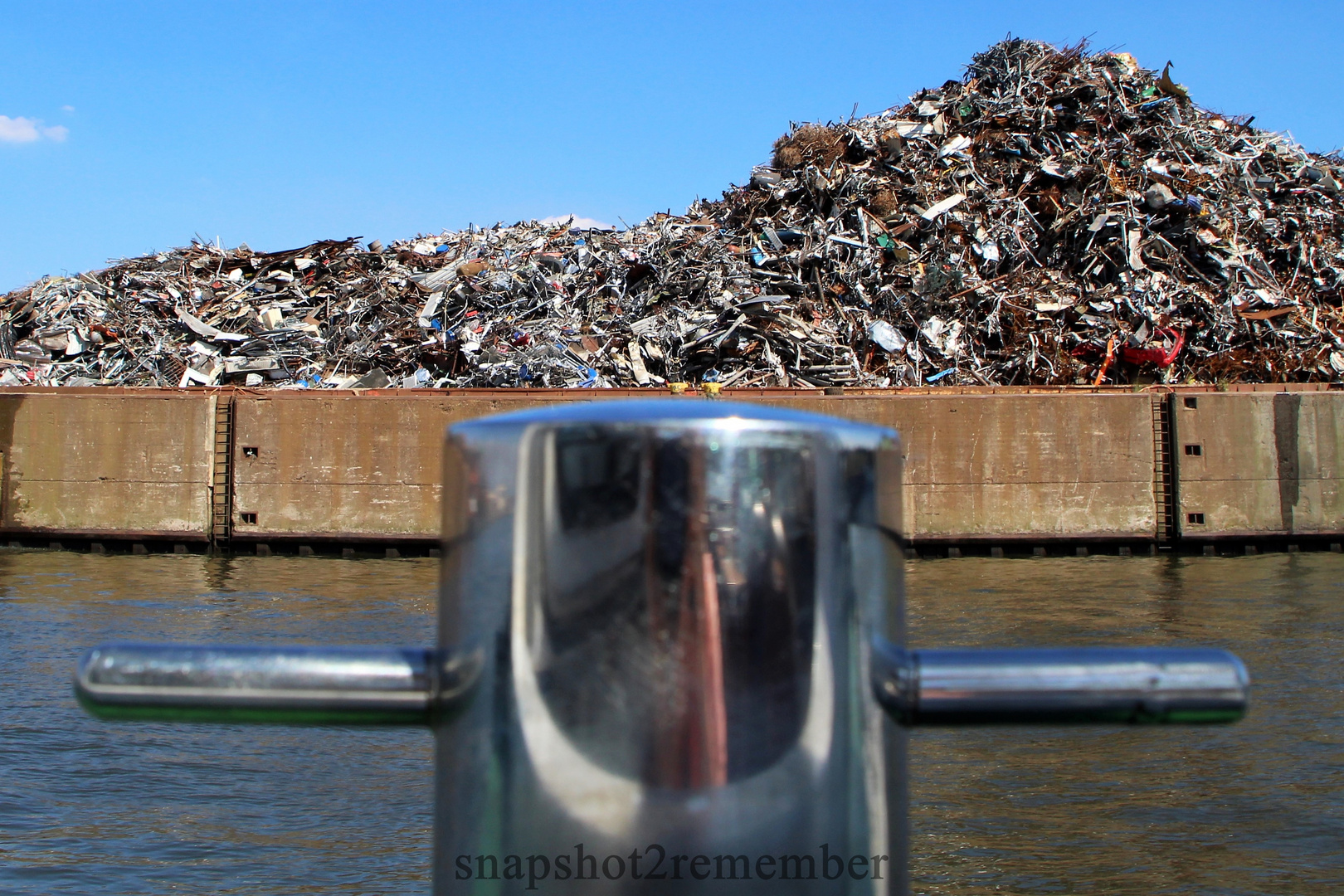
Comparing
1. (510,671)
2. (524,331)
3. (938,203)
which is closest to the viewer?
(510,671)

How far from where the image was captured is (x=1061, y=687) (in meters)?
0.65

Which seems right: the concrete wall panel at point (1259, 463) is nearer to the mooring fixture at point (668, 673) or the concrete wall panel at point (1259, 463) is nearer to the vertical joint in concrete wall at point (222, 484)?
the vertical joint in concrete wall at point (222, 484)

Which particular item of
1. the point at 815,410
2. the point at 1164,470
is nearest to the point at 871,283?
the point at 815,410

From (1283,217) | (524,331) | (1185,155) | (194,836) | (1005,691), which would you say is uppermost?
(1185,155)

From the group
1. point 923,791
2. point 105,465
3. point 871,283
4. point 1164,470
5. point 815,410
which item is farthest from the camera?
point 871,283

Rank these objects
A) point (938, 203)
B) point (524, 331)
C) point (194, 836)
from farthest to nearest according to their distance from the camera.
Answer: point (938, 203) < point (524, 331) < point (194, 836)

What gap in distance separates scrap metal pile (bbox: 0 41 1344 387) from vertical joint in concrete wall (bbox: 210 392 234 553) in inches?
90.1

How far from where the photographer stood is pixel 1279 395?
13133mm

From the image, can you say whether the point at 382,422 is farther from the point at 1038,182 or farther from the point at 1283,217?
the point at 1283,217

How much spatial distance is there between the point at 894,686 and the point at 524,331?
16.1 m

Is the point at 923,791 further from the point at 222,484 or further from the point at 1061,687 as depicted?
the point at 222,484

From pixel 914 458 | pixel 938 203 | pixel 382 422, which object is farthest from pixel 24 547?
pixel 938 203

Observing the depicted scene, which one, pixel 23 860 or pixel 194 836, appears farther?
pixel 194 836

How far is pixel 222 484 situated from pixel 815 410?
25.0ft
